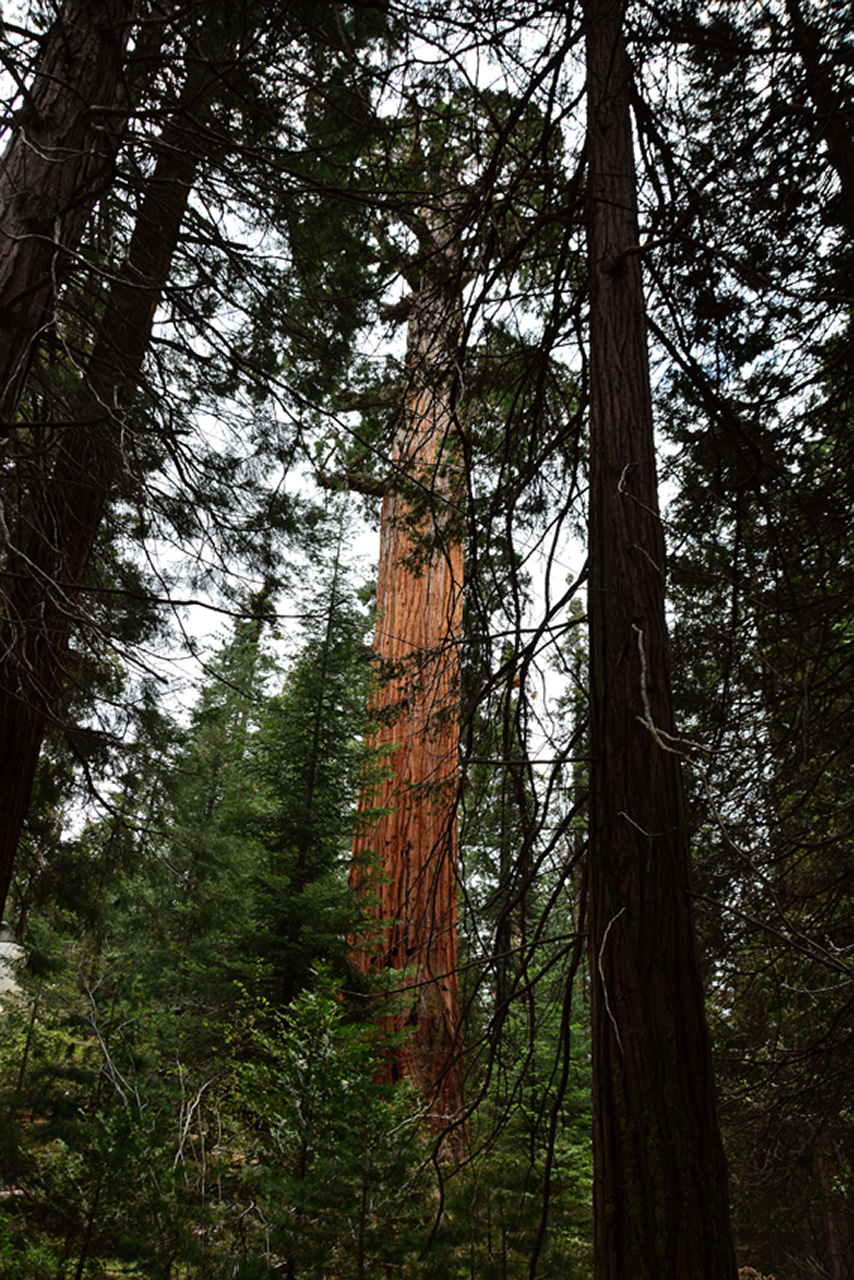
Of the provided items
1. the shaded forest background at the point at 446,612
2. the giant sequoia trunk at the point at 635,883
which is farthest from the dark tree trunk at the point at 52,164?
the giant sequoia trunk at the point at 635,883

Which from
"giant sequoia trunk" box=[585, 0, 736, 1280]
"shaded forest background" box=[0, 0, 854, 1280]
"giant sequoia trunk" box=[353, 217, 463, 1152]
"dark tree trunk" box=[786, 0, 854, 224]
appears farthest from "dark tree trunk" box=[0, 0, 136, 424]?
"dark tree trunk" box=[786, 0, 854, 224]

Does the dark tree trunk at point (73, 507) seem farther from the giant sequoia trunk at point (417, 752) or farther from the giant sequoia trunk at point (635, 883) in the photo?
the giant sequoia trunk at point (635, 883)

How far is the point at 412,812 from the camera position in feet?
20.5

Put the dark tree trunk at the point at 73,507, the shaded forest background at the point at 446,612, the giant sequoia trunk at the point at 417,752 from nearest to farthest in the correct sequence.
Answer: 1. the shaded forest background at the point at 446,612
2. the dark tree trunk at the point at 73,507
3. the giant sequoia trunk at the point at 417,752

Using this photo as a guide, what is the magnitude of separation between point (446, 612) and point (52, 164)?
2661mm

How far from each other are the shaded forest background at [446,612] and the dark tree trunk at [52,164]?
17 millimetres

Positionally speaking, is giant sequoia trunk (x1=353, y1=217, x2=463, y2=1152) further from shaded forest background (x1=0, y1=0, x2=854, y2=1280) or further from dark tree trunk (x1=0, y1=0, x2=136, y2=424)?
dark tree trunk (x1=0, y1=0, x2=136, y2=424)

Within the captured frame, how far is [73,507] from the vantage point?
14.3ft

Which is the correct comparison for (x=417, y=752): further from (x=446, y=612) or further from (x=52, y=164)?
(x=52, y=164)

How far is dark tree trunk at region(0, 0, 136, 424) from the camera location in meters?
2.52

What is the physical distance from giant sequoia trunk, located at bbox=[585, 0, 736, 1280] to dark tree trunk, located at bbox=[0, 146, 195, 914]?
2.16 metres

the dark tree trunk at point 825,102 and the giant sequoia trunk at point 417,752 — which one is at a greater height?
the dark tree trunk at point 825,102

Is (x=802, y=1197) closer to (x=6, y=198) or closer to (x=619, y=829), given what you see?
(x=619, y=829)

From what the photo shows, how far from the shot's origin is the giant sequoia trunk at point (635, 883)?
1547 mm
